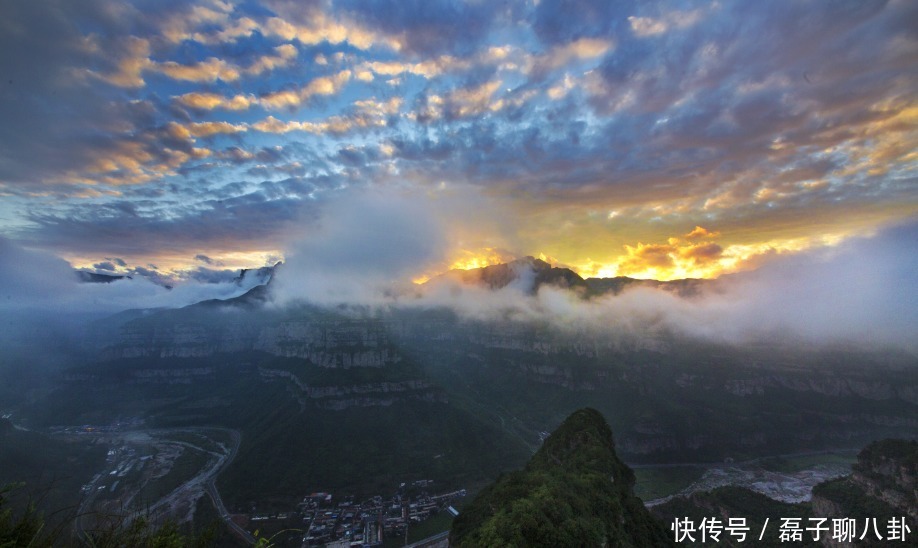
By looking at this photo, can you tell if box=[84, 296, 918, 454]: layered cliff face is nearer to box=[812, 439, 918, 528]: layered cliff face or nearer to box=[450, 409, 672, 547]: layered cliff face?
box=[812, 439, 918, 528]: layered cliff face

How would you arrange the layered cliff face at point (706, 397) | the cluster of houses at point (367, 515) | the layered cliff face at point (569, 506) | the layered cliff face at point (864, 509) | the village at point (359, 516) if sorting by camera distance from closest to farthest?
1. the layered cliff face at point (569, 506)
2. the layered cliff face at point (864, 509)
3. the cluster of houses at point (367, 515)
4. the village at point (359, 516)
5. the layered cliff face at point (706, 397)

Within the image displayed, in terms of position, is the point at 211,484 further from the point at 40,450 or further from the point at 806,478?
the point at 806,478

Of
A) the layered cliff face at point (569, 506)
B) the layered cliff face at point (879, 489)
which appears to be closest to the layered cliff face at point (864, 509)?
the layered cliff face at point (879, 489)

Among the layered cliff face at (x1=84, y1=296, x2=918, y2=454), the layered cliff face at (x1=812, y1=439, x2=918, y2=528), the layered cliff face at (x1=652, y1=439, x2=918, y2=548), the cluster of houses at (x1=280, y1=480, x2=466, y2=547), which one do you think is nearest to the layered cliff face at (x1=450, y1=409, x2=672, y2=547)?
the layered cliff face at (x1=652, y1=439, x2=918, y2=548)

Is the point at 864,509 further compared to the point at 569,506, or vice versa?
the point at 864,509

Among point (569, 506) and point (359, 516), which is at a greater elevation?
point (569, 506)

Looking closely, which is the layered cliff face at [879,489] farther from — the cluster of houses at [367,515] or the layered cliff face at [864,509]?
the cluster of houses at [367,515]

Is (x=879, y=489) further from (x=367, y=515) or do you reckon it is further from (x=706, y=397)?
(x=706, y=397)

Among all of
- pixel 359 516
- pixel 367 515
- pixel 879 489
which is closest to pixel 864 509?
pixel 879 489
